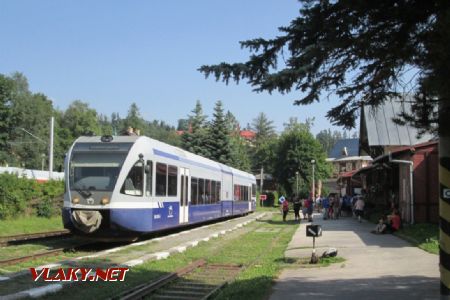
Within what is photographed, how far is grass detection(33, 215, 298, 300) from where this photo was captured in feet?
31.3

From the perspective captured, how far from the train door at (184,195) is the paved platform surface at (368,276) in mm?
6320

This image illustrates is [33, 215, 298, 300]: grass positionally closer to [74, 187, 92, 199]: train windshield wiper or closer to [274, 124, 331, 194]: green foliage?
[74, 187, 92, 199]: train windshield wiper

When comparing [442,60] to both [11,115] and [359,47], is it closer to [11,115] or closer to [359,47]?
[359,47]

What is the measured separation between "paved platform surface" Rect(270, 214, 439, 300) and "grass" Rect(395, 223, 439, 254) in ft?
1.11

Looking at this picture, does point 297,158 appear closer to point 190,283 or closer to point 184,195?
point 184,195

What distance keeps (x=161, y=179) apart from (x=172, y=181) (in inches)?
59.9

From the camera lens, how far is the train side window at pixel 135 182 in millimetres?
15953

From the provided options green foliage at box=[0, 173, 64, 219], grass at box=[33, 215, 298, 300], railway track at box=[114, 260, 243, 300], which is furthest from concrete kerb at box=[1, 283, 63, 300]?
green foliage at box=[0, 173, 64, 219]

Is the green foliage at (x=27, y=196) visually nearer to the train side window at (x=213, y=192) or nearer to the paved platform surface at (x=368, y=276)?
the train side window at (x=213, y=192)

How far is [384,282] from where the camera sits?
34.4 feet

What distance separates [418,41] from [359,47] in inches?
23.0

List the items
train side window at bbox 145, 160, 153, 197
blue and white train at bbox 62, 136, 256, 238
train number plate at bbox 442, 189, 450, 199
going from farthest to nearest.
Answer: train side window at bbox 145, 160, 153, 197 → blue and white train at bbox 62, 136, 256, 238 → train number plate at bbox 442, 189, 450, 199

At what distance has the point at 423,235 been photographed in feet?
60.6

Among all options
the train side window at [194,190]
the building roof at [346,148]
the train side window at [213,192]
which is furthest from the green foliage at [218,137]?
the building roof at [346,148]
